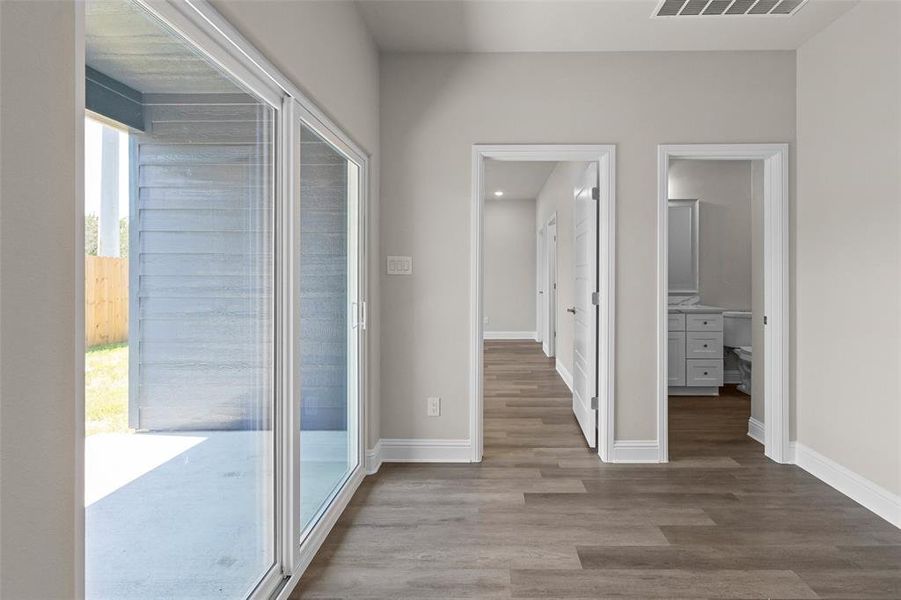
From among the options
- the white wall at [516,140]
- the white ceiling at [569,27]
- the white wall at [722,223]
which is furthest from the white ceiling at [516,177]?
the white ceiling at [569,27]

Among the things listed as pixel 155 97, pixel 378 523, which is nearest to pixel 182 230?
pixel 155 97

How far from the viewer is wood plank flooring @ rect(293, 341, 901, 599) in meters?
1.96

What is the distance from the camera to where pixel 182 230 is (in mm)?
1389

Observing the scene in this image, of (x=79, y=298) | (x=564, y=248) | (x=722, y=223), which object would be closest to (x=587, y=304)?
(x=564, y=248)

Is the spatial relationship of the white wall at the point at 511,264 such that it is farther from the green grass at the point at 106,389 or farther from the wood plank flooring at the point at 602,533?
the green grass at the point at 106,389

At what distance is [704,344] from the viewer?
16.8 ft

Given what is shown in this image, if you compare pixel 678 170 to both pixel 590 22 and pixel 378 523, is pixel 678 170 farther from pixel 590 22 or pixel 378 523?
pixel 378 523

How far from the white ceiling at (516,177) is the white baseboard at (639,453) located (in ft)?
12.1

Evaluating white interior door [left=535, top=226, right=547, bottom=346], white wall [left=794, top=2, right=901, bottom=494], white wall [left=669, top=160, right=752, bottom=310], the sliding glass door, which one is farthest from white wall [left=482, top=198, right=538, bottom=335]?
the sliding glass door

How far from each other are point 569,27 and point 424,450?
8.93 ft

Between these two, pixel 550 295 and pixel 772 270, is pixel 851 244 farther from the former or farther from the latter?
pixel 550 295

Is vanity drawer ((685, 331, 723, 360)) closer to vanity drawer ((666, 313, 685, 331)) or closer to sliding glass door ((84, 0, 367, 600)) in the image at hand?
vanity drawer ((666, 313, 685, 331))

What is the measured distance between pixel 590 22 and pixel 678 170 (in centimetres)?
324

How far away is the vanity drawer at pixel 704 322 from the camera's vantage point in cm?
511
